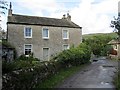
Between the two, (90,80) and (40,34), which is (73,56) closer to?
(40,34)

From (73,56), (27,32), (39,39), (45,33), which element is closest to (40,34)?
(39,39)

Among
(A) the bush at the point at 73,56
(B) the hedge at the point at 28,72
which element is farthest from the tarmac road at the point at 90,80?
(A) the bush at the point at 73,56

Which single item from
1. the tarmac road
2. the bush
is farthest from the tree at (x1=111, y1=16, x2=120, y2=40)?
the bush

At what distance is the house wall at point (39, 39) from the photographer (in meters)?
30.6

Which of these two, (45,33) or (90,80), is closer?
(90,80)

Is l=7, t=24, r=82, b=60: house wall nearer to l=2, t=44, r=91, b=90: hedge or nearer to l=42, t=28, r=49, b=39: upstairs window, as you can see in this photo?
l=42, t=28, r=49, b=39: upstairs window

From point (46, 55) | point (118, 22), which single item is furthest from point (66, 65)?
point (118, 22)

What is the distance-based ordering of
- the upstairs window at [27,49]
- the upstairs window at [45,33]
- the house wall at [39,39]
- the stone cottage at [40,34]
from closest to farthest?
1. the house wall at [39,39]
2. the stone cottage at [40,34]
3. the upstairs window at [27,49]
4. the upstairs window at [45,33]

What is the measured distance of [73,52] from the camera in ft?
88.8

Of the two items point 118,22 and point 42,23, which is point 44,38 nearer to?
point 42,23

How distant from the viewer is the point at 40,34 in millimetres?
32750

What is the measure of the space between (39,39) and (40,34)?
743 millimetres

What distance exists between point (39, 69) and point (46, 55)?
18668 millimetres

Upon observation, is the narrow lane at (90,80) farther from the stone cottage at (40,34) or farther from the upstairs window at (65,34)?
the upstairs window at (65,34)
